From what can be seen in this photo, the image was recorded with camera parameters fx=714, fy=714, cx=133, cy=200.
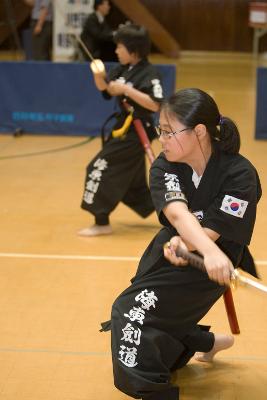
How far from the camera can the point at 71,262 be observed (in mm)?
4410

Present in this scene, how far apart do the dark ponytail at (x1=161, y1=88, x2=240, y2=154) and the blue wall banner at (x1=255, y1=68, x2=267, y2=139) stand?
16.9ft

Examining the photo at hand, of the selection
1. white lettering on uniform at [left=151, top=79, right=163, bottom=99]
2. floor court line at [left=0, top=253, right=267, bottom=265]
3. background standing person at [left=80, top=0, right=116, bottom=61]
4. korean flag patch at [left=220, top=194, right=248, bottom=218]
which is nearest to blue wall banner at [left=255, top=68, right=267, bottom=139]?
background standing person at [left=80, top=0, right=116, bottom=61]

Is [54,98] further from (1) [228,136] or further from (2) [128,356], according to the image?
(2) [128,356]

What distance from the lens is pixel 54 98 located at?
26.2 ft

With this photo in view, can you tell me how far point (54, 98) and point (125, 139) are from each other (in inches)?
132

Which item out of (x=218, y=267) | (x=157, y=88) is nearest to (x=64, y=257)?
(x=157, y=88)

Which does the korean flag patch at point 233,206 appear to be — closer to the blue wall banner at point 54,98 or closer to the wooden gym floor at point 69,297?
the wooden gym floor at point 69,297

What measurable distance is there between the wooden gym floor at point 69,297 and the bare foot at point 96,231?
0.06 metres

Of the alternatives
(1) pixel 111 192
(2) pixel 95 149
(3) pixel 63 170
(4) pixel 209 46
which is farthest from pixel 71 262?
(4) pixel 209 46

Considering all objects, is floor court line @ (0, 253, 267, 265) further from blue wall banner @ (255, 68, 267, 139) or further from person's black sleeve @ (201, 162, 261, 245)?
blue wall banner @ (255, 68, 267, 139)

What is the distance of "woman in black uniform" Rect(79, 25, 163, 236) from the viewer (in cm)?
462

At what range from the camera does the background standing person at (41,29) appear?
10859 mm

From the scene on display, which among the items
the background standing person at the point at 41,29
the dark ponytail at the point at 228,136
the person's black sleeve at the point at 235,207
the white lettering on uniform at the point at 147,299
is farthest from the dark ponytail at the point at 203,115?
the background standing person at the point at 41,29

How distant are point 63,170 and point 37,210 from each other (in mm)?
1230
